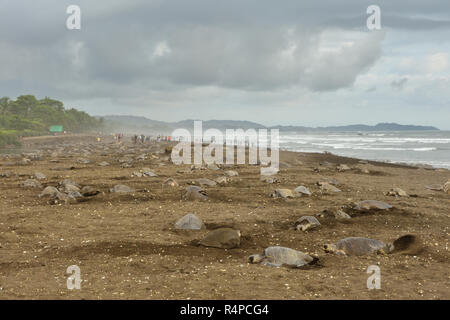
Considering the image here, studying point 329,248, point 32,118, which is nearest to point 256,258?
point 329,248

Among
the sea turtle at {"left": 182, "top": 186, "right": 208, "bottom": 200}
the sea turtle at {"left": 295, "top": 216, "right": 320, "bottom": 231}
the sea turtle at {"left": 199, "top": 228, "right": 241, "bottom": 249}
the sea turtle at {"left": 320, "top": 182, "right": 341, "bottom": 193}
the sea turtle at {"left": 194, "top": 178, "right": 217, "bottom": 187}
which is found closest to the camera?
the sea turtle at {"left": 199, "top": 228, "right": 241, "bottom": 249}

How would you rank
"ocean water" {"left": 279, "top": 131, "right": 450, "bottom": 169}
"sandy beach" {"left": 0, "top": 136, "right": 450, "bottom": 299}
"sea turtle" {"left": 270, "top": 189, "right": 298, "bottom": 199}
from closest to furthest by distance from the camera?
"sandy beach" {"left": 0, "top": 136, "right": 450, "bottom": 299} → "sea turtle" {"left": 270, "top": 189, "right": 298, "bottom": 199} → "ocean water" {"left": 279, "top": 131, "right": 450, "bottom": 169}

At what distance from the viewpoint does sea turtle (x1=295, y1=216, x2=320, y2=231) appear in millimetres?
8305

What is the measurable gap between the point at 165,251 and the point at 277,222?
3175 mm

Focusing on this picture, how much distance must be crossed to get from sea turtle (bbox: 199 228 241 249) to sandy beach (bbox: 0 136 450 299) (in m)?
0.15

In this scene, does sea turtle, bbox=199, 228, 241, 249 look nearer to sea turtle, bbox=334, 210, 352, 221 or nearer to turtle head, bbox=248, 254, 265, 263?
turtle head, bbox=248, 254, 265, 263

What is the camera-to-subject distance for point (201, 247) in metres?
7.07

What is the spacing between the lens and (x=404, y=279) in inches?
219

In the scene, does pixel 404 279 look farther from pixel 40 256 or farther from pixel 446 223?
pixel 40 256

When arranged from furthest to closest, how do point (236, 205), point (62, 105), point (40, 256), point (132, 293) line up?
point (62, 105) → point (236, 205) → point (40, 256) → point (132, 293)

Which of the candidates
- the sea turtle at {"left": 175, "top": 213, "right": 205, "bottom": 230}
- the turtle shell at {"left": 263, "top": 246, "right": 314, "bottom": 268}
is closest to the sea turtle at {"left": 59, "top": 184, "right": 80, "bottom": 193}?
the sea turtle at {"left": 175, "top": 213, "right": 205, "bottom": 230}

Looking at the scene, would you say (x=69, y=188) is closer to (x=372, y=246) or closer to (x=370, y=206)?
(x=370, y=206)

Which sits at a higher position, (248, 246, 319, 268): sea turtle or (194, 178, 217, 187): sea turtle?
(194, 178, 217, 187): sea turtle
